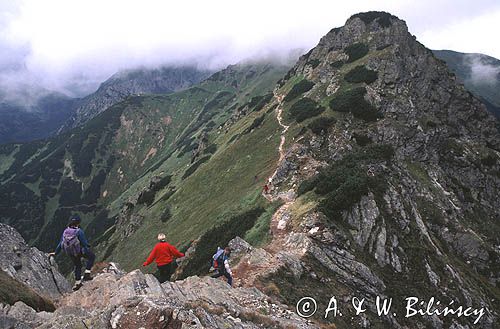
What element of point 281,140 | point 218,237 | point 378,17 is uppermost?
point 378,17

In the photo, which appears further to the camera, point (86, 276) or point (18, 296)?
point (86, 276)

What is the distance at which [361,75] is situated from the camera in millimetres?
70875

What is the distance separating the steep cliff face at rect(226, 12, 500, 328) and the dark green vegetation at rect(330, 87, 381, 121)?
0.22 metres

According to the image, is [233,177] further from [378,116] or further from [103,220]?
[103,220]

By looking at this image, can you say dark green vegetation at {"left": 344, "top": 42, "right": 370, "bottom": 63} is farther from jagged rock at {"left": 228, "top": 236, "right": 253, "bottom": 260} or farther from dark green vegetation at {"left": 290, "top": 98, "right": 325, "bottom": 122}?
jagged rock at {"left": 228, "top": 236, "right": 253, "bottom": 260}

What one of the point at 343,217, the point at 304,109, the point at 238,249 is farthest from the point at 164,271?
the point at 304,109

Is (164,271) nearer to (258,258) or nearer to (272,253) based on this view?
(258,258)

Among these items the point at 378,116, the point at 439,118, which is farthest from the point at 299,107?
the point at 439,118

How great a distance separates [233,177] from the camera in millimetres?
67562

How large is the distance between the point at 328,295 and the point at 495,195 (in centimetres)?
5230

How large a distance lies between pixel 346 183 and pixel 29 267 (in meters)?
26.5

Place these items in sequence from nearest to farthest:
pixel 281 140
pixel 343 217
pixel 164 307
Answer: pixel 164 307 → pixel 343 217 → pixel 281 140

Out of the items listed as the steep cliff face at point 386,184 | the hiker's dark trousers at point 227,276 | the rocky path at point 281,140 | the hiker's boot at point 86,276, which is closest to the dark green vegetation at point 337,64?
the steep cliff face at point 386,184

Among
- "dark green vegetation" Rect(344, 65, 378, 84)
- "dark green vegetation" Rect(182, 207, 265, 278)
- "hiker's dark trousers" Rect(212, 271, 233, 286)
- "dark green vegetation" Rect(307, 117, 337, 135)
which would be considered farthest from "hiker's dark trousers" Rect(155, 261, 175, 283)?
"dark green vegetation" Rect(344, 65, 378, 84)
